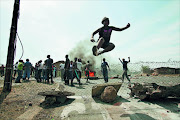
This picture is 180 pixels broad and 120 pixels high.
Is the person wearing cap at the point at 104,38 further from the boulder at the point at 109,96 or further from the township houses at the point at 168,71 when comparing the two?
the township houses at the point at 168,71

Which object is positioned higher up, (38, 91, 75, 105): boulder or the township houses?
the township houses

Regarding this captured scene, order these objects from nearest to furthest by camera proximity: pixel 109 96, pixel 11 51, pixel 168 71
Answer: pixel 109 96 < pixel 11 51 < pixel 168 71

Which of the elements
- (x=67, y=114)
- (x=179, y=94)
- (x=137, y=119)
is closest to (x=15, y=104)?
(x=67, y=114)

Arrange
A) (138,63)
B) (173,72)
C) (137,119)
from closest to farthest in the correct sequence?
(137,119), (138,63), (173,72)

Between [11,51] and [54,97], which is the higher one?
[11,51]

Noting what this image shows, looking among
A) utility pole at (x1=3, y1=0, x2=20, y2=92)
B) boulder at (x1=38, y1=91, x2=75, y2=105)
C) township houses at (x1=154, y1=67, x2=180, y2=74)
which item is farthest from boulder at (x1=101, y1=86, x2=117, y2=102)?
township houses at (x1=154, y1=67, x2=180, y2=74)

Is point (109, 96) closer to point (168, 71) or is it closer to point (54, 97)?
point (54, 97)

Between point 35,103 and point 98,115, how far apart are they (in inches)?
108

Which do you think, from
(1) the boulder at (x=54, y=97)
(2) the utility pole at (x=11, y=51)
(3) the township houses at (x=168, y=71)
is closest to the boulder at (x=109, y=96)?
(1) the boulder at (x=54, y=97)

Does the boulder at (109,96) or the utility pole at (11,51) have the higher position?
the utility pole at (11,51)

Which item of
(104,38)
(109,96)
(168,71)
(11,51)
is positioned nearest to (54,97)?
(109,96)

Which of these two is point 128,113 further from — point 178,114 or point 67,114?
point 67,114

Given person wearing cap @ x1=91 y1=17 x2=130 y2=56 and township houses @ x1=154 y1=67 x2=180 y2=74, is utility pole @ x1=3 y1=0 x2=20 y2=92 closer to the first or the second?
person wearing cap @ x1=91 y1=17 x2=130 y2=56

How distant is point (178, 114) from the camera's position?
3500 millimetres
